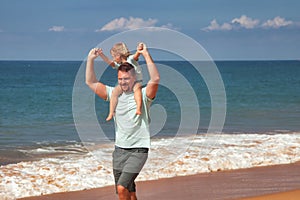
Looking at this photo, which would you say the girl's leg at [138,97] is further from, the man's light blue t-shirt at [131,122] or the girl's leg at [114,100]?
the girl's leg at [114,100]

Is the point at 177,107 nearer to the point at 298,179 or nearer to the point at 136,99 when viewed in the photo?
the point at 298,179

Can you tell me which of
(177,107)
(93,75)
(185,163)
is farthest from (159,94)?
(93,75)

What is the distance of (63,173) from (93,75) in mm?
4508

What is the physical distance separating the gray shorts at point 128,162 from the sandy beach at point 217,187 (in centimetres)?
218

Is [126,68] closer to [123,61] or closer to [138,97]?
[123,61]

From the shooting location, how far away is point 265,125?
64.5ft

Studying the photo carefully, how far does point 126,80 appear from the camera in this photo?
17.3 ft

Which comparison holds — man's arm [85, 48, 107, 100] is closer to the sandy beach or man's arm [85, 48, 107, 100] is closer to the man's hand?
the man's hand

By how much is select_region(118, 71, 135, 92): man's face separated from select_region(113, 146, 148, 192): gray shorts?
57 centimetres

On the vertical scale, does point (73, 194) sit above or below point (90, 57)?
below

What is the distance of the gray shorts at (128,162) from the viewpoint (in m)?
5.40

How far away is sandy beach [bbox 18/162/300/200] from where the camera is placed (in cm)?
782

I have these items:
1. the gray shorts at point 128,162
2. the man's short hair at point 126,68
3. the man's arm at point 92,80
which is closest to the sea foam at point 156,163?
the gray shorts at point 128,162

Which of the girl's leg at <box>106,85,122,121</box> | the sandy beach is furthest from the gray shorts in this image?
the sandy beach
